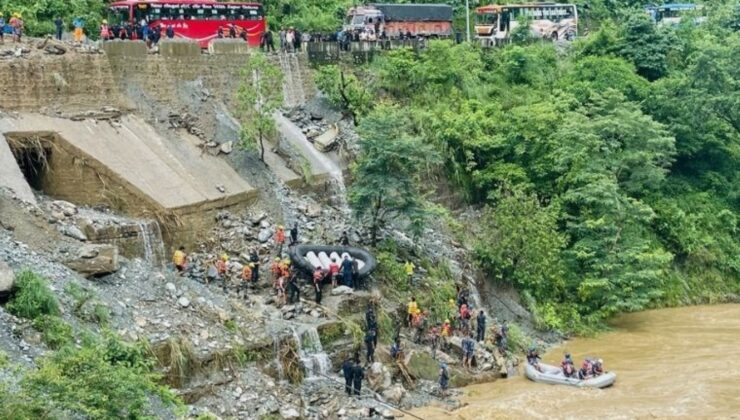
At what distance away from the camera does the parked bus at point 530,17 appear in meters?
50.4

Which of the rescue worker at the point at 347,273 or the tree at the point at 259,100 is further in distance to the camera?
the tree at the point at 259,100

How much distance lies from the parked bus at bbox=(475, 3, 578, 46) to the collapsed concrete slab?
2489 centimetres

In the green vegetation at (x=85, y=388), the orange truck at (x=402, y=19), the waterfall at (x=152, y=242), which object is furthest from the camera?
the orange truck at (x=402, y=19)

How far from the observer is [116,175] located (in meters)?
26.6

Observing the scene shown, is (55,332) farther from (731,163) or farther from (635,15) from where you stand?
(635,15)

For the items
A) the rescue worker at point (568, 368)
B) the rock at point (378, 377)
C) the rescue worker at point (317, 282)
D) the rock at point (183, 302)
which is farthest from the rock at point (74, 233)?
the rescue worker at point (568, 368)

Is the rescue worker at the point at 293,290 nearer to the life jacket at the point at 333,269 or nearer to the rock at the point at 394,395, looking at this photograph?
the life jacket at the point at 333,269

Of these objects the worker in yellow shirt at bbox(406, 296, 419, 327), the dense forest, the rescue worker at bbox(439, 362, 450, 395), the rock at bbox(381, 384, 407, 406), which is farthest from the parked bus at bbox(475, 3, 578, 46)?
the rock at bbox(381, 384, 407, 406)

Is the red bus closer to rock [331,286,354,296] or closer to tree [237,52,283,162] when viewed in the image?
tree [237,52,283,162]

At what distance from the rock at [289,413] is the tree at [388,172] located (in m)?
8.48

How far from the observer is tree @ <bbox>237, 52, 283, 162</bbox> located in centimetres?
3038

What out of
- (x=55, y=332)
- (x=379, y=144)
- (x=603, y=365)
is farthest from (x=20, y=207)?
(x=603, y=365)

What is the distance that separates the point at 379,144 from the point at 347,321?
607cm

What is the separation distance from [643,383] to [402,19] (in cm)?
2522
